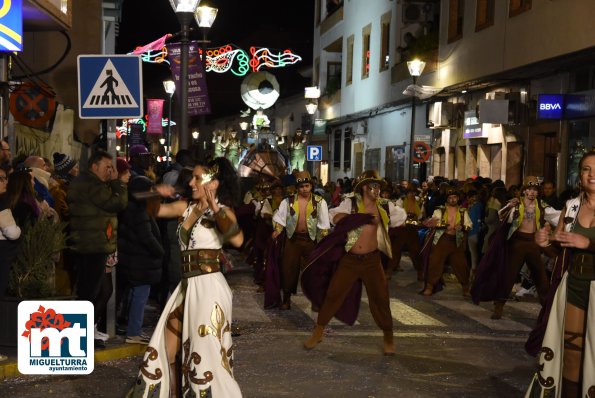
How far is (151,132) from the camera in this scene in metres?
40.4

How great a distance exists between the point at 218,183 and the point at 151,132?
112 ft

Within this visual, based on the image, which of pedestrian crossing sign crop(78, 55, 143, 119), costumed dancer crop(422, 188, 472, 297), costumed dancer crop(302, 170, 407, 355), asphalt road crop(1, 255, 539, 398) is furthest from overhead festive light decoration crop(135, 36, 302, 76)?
costumed dancer crop(302, 170, 407, 355)

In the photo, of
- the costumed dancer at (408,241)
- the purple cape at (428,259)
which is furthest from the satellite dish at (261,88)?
the purple cape at (428,259)

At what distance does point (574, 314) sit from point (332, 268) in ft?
14.2

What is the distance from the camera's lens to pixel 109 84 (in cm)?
1012

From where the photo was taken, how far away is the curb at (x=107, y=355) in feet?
27.6

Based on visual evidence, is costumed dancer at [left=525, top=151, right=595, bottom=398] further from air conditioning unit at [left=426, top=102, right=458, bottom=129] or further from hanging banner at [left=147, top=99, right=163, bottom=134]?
hanging banner at [left=147, top=99, right=163, bottom=134]

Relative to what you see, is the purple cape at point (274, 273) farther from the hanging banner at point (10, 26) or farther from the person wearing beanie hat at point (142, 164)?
the hanging banner at point (10, 26)

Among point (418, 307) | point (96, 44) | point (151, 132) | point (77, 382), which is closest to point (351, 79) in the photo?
point (151, 132)

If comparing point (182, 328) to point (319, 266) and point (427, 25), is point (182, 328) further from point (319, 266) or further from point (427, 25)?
point (427, 25)

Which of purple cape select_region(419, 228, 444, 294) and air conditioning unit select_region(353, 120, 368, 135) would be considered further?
air conditioning unit select_region(353, 120, 368, 135)

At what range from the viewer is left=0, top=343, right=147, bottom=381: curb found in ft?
27.6

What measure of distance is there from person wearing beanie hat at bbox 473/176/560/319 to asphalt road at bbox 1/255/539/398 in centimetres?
51

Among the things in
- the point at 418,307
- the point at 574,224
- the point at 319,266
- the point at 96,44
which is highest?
the point at 96,44
